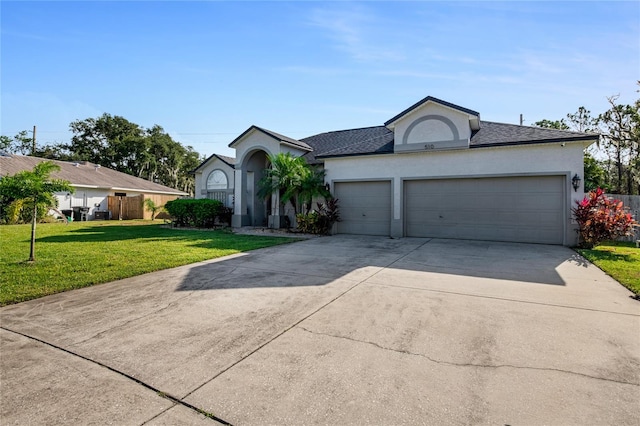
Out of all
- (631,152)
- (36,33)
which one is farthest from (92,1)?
(631,152)

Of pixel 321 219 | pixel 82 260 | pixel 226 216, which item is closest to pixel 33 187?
pixel 82 260

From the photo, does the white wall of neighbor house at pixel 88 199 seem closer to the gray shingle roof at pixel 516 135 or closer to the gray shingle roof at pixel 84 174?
the gray shingle roof at pixel 84 174

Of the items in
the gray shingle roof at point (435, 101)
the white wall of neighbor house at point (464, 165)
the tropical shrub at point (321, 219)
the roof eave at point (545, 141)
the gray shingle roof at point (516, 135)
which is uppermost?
the gray shingle roof at point (435, 101)

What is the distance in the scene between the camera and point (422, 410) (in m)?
2.21

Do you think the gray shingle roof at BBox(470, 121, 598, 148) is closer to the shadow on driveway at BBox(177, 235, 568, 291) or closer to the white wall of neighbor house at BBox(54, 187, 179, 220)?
the shadow on driveway at BBox(177, 235, 568, 291)

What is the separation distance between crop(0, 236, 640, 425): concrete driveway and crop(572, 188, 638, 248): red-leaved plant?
4933 mm

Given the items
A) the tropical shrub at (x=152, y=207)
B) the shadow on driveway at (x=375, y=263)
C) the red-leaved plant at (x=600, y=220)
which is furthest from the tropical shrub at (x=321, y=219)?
the tropical shrub at (x=152, y=207)

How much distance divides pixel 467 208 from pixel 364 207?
420cm

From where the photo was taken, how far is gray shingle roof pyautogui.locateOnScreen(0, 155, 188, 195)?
22328 mm

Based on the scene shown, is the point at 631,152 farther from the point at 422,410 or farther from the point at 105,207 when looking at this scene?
the point at 105,207

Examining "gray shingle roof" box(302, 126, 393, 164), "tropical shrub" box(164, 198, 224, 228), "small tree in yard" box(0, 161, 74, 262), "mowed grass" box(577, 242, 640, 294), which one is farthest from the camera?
"tropical shrub" box(164, 198, 224, 228)

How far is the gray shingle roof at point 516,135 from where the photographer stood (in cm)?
1024

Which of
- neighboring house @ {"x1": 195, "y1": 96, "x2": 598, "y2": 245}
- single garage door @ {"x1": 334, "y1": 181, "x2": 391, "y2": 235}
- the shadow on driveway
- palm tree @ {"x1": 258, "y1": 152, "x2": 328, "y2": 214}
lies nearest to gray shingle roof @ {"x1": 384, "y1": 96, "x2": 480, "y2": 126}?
neighboring house @ {"x1": 195, "y1": 96, "x2": 598, "y2": 245}

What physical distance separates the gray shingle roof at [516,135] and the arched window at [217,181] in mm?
14317
